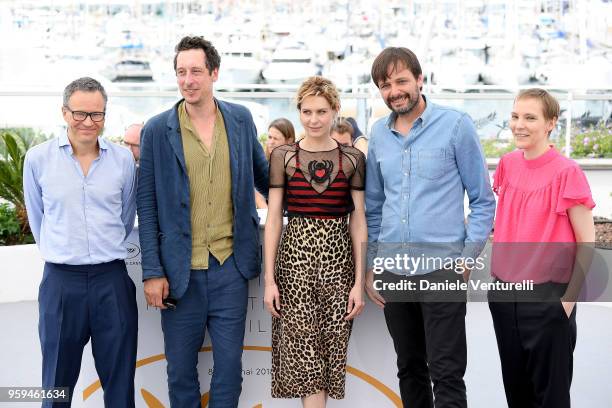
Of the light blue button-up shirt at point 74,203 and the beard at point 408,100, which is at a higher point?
the beard at point 408,100

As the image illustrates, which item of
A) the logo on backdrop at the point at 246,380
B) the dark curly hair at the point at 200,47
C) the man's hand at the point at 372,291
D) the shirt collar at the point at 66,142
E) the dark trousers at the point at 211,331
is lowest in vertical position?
the logo on backdrop at the point at 246,380

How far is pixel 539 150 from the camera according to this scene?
309 cm

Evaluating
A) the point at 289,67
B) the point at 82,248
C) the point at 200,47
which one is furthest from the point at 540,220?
the point at 289,67

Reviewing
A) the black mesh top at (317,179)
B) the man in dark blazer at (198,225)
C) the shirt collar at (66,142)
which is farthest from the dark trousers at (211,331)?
the shirt collar at (66,142)

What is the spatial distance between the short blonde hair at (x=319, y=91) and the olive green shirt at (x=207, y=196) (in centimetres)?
40

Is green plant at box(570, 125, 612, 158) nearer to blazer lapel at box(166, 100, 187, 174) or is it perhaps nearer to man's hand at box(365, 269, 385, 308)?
man's hand at box(365, 269, 385, 308)

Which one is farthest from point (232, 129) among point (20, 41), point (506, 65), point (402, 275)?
point (506, 65)

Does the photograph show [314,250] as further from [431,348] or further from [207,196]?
[431,348]

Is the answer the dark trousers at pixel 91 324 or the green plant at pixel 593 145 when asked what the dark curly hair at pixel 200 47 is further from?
the green plant at pixel 593 145

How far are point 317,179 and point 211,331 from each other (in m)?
0.79

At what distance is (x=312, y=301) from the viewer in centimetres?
335

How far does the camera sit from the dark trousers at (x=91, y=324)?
3.24 metres

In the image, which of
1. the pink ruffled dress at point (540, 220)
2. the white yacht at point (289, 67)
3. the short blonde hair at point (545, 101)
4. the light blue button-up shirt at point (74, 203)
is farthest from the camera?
the white yacht at point (289, 67)

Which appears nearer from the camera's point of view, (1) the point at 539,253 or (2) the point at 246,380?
(1) the point at 539,253
